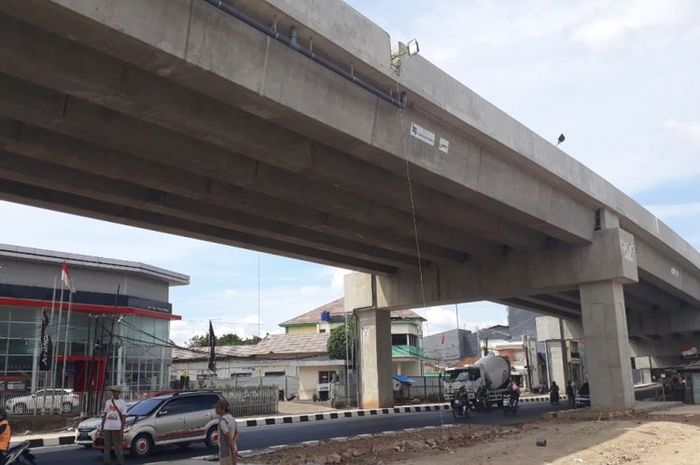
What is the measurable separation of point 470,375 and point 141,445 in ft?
69.2

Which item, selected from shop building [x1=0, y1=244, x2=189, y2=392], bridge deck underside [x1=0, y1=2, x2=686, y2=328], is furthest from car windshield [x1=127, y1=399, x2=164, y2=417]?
shop building [x1=0, y1=244, x2=189, y2=392]

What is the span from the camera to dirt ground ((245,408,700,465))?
13.0 m

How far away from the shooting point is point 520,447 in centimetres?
1487

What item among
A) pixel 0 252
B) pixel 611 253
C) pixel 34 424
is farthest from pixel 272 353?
pixel 611 253

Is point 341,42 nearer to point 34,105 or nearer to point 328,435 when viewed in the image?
point 34,105

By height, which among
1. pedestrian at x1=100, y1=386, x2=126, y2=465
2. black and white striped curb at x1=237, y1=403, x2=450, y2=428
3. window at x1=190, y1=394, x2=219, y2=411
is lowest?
black and white striped curb at x1=237, y1=403, x2=450, y2=428

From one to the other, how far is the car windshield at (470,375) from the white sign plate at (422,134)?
778 inches

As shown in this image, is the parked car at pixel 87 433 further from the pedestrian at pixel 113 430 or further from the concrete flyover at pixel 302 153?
the concrete flyover at pixel 302 153

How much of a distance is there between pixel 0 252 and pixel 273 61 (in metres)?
31.0

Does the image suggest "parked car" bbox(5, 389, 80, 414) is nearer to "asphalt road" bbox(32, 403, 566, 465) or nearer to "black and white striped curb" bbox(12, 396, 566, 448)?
"black and white striped curb" bbox(12, 396, 566, 448)

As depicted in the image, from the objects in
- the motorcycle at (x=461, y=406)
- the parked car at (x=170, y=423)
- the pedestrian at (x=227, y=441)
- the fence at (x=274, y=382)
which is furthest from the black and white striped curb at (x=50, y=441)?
the fence at (x=274, y=382)

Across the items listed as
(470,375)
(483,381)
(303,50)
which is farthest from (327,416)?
(303,50)

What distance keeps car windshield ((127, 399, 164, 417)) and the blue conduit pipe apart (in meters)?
9.09

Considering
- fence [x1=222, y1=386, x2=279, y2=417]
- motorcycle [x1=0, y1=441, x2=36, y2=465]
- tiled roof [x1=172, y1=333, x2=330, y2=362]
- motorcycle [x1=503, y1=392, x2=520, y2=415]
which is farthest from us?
tiled roof [x1=172, y1=333, x2=330, y2=362]
